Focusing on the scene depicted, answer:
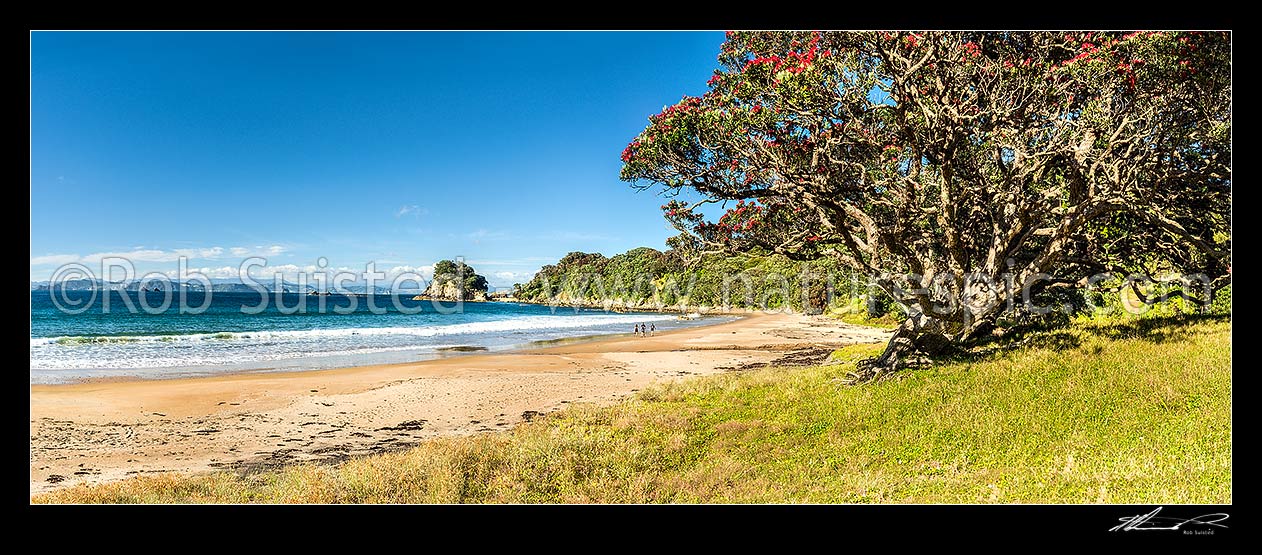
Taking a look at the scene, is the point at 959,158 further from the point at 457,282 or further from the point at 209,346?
the point at 457,282

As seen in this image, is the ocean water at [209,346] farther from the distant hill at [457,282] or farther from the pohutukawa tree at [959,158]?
the distant hill at [457,282]

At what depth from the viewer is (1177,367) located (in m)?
8.96

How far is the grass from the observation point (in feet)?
19.4

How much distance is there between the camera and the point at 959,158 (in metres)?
14.1

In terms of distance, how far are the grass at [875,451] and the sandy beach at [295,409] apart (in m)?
1.58

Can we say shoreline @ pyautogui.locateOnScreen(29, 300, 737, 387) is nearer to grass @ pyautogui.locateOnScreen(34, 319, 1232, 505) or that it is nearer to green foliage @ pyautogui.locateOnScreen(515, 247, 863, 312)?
grass @ pyautogui.locateOnScreen(34, 319, 1232, 505)

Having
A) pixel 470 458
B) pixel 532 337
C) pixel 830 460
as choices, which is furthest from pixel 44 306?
pixel 830 460
